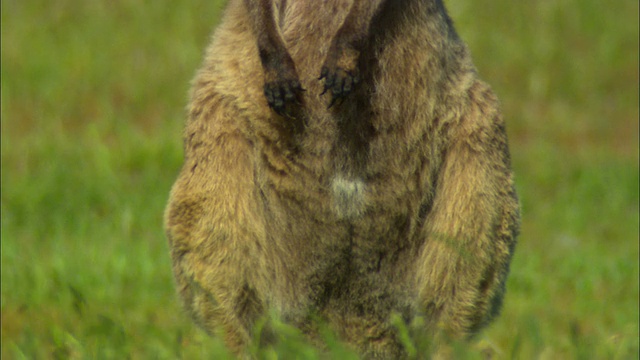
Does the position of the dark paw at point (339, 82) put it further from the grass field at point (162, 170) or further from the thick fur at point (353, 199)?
the grass field at point (162, 170)

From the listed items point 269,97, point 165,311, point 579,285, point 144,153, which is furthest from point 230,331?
point 144,153

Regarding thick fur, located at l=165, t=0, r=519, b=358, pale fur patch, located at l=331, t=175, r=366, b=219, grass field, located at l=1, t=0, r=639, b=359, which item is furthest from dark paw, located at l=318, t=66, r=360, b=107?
grass field, located at l=1, t=0, r=639, b=359

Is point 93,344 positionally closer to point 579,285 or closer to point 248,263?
point 248,263

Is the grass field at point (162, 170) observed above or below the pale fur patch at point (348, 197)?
below

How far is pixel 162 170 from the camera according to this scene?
350 inches

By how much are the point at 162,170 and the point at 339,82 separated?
5038mm

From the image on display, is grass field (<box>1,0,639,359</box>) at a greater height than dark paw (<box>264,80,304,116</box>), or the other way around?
dark paw (<box>264,80,304,116</box>)

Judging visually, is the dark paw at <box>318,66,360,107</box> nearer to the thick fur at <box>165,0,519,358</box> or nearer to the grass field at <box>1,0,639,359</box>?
the thick fur at <box>165,0,519,358</box>

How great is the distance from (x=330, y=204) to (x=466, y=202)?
547 millimetres

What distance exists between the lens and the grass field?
5449 millimetres

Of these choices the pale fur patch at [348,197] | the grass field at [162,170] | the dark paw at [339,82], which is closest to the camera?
the dark paw at [339,82]

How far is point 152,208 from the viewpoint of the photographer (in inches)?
313

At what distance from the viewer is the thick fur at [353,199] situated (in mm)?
4254

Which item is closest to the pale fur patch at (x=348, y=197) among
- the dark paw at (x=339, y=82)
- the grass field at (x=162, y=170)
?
the dark paw at (x=339, y=82)
